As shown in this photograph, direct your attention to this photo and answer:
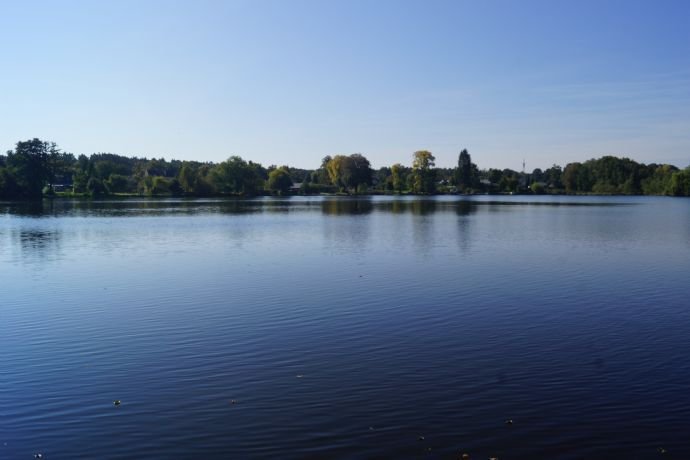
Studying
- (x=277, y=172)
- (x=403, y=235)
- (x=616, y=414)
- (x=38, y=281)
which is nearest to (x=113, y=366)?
(x=616, y=414)

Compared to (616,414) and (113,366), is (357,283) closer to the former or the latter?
(113,366)

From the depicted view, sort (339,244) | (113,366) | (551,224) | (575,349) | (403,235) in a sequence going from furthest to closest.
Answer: (551,224) → (403,235) → (339,244) → (575,349) → (113,366)

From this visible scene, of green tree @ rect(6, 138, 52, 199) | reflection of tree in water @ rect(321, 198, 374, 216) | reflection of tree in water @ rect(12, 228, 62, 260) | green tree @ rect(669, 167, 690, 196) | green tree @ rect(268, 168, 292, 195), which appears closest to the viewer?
reflection of tree in water @ rect(12, 228, 62, 260)

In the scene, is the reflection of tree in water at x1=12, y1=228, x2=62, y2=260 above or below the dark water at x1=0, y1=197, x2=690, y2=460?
above

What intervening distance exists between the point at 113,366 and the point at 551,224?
46.3m

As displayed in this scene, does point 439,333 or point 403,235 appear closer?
point 439,333

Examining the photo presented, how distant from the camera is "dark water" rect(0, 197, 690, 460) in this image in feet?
27.5

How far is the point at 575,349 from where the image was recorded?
12.7m

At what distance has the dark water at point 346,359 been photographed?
27.5 feet

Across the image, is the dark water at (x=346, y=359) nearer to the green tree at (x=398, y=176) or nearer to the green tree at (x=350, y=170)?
the green tree at (x=350, y=170)

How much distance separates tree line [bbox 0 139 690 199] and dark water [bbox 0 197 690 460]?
109 m

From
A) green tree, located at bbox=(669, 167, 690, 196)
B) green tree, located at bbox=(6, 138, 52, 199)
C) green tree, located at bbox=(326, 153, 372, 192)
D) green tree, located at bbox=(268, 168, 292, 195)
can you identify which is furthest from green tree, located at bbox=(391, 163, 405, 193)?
green tree, located at bbox=(6, 138, 52, 199)

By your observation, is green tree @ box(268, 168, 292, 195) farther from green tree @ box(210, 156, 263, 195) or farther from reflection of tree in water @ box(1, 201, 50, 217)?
reflection of tree in water @ box(1, 201, 50, 217)

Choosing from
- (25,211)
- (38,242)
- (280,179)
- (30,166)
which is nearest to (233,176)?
(280,179)
